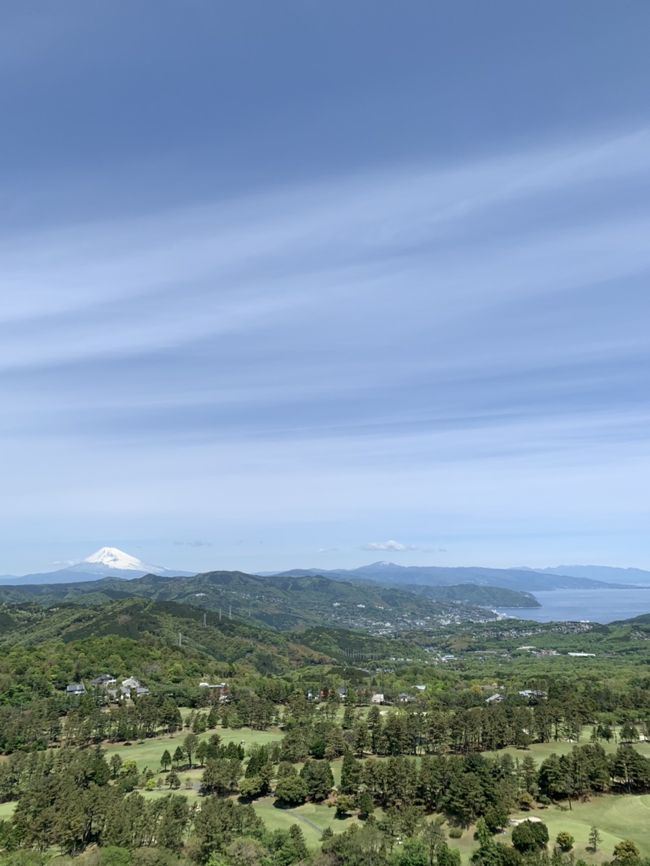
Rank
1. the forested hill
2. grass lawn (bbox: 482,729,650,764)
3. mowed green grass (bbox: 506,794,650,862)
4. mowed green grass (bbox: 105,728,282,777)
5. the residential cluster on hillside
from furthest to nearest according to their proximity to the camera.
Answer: the forested hill, the residential cluster on hillside, mowed green grass (bbox: 105,728,282,777), grass lawn (bbox: 482,729,650,764), mowed green grass (bbox: 506,794,650,862)

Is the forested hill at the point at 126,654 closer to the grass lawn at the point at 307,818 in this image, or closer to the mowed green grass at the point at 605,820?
the grass lawn at the point at 307,818

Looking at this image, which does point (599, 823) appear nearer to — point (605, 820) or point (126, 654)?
point (605, 820)

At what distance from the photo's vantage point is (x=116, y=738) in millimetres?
80250

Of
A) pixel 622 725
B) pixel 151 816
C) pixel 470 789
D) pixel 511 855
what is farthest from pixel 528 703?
pixel 151 816

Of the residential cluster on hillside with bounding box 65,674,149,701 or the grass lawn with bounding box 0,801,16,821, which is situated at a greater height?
the grass lawn with bounding box 0,801,16,821

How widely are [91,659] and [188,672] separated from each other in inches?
810

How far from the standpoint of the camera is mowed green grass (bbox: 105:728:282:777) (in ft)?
228

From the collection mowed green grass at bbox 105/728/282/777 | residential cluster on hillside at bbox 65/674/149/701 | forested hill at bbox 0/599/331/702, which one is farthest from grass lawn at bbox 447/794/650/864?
forested hill at bbox 0/599/331/702

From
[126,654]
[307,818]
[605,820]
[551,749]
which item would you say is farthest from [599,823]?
[126,654]

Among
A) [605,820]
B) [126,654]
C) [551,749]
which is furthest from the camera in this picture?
[126,654]

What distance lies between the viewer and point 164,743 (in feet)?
254

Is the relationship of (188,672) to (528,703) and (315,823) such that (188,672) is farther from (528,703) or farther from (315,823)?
(315,823)

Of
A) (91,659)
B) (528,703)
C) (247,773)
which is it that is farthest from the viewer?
(91,659)

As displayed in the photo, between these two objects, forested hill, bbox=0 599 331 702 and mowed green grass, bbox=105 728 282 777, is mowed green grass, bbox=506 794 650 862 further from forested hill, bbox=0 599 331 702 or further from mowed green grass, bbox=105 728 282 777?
forested hill, bbox=0 599 331 702
